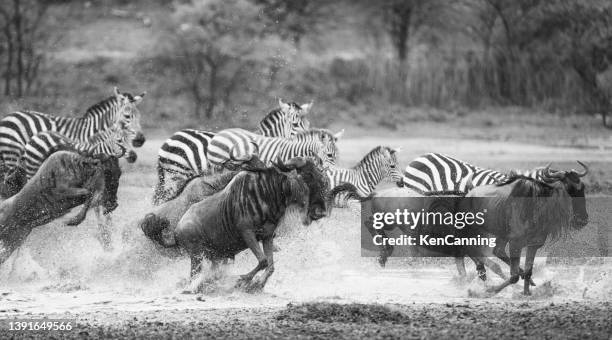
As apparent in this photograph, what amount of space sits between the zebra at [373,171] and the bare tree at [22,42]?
14041mm

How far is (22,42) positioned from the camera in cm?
2922

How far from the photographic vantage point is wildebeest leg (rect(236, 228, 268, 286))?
10906 millimetres

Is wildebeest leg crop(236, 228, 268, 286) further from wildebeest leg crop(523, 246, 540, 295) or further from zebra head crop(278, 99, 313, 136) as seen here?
zebra head crop(278, 99, 313, 136)

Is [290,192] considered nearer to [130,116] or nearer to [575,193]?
[575,193]

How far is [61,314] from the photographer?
1044cm

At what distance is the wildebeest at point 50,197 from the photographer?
12.3 m

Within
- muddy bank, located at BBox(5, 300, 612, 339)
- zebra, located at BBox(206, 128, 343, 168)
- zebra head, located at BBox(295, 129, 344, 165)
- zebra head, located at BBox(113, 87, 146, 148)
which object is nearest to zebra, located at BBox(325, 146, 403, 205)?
zebra head, located at BBox(295, 129, 344, 165)

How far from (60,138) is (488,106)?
15.5 metres

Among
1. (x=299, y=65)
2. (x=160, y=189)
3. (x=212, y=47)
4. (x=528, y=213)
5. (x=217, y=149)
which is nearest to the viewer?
(x=528, y=213)

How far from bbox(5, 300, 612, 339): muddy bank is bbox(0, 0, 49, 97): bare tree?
18638mm

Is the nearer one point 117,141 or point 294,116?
point 117,141

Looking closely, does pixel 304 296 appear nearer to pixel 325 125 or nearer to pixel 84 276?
pixel 84 276

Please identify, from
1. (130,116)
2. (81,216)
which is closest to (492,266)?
(81,216)

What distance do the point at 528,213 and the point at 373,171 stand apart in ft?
14.8
